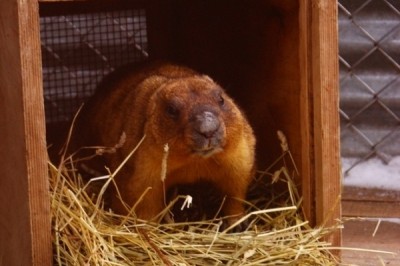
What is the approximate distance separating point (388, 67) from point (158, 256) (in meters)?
2.73

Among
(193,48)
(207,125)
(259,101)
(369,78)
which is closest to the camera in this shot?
(207,125)

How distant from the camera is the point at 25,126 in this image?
3.62 metres

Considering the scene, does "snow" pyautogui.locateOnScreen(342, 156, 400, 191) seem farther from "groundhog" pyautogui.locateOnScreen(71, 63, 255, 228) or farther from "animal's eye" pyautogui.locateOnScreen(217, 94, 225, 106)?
"animal's eye" pyautogui.locateOnScreen(217, 94, 225, 106)

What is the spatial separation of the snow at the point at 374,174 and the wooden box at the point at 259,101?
4.03ft

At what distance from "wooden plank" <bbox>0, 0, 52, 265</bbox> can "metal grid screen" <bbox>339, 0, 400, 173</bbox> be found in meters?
2.69

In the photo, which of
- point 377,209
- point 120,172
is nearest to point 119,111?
point 120,172

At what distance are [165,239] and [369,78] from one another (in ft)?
8.23

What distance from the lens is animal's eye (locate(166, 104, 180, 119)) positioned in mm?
3986

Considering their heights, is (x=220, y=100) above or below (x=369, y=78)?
above

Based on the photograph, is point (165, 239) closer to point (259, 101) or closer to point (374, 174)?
point (259, 101)

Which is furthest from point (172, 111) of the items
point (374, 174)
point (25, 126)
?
point (374, 174)

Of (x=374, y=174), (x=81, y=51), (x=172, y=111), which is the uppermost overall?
(x=81, y=51)

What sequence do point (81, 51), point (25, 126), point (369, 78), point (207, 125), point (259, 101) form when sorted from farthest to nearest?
point (369, 78)
point (81, 51)
point (259, 101)
point (207, 125)
point (25, 126)

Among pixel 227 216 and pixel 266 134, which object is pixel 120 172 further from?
pixel 266 134
